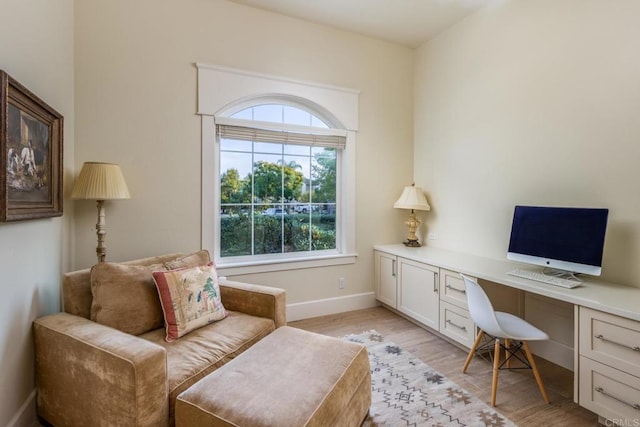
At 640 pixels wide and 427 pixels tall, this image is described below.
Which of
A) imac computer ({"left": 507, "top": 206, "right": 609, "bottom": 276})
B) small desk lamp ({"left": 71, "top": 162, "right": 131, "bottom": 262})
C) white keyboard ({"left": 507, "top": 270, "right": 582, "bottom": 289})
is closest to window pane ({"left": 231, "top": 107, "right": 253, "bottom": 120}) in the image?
small desk lamp ({"left": 71, "top": 162, "right": 131, "bottom": 262})

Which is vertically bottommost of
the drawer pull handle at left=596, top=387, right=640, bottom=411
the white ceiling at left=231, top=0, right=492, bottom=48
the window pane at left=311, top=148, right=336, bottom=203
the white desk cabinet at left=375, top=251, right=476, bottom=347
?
the drawer pull handle at left=596, top=387, right=640, bottom=411

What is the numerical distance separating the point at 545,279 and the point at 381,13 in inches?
105

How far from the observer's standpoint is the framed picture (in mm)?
1328

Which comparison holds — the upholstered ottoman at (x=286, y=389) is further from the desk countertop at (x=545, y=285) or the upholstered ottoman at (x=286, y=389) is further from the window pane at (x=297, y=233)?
the window pane at (x=297, y=233)

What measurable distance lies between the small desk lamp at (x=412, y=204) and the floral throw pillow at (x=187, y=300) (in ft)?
7.08

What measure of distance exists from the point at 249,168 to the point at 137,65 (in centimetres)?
120

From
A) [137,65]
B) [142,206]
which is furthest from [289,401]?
[137,65]

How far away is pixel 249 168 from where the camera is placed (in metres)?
3.00

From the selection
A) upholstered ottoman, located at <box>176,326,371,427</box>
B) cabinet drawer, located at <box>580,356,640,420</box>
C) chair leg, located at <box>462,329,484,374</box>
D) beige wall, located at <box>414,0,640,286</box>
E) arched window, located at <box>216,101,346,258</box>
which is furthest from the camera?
arched window, located at <box>216,101,346,258</box>

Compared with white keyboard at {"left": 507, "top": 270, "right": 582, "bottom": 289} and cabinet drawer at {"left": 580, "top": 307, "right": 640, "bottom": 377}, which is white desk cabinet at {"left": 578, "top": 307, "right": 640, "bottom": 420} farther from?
A: white keyboard at {"left": 507, "top": 270, "right": 582, "bottom": 289}

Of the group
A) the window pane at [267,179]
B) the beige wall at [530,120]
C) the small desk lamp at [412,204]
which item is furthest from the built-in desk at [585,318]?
the window pane at [267,179]

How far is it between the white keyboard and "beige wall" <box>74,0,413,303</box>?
164 cm

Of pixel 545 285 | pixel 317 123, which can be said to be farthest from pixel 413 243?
pixel 317 123

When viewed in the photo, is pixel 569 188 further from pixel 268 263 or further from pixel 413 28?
pixel 268 263
